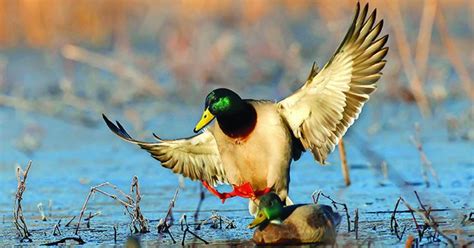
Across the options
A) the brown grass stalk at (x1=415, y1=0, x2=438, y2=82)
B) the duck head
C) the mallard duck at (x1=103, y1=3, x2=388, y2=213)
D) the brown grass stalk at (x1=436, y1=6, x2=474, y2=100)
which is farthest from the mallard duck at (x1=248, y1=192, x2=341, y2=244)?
the brown grass stalk at (x1=415, y1=0, x2=438, y2=82)

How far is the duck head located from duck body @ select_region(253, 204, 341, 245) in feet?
0.13

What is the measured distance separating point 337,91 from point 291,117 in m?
0.33

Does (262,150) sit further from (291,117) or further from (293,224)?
(293,224)

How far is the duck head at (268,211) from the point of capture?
225 inches

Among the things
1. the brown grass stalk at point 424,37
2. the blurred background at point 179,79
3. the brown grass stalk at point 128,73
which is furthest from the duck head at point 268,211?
the brown grass stalk at point 128,73

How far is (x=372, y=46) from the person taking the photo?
20.9 feet

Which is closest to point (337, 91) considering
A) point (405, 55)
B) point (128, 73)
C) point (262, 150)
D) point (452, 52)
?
point (262, 150)

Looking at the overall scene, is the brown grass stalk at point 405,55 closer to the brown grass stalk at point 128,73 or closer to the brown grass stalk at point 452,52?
the brown grass stalk at point 452,52

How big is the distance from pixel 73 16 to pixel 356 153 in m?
10.8

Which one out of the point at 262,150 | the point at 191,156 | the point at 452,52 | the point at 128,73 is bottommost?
the point at 262,150

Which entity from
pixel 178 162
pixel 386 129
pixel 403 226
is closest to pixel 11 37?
pixel 386 129

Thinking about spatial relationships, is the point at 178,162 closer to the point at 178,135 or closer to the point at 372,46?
the point at 372,46

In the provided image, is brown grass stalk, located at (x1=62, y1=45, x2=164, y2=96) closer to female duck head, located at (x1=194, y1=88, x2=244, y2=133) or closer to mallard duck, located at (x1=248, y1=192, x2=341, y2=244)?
female duck head, located at (x1=194, y1=88, x2=244, y2=133)

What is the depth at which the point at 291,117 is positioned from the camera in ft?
21.3
